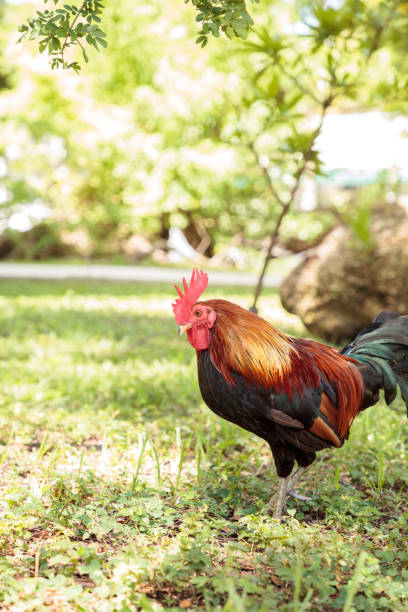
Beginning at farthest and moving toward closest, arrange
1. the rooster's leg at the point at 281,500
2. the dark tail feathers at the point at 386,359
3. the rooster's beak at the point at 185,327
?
the dark tail feathers at the point at 386,359 → the rooster's leg at the point at 281,500 → the rooster's beak at the point at 185,327

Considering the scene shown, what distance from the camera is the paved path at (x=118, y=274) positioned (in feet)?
45.9

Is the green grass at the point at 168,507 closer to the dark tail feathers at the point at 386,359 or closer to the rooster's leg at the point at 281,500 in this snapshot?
the rooster's leg at the point at 281,500

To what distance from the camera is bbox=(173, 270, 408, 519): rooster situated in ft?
8.07

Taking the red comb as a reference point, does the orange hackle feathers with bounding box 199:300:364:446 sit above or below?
below

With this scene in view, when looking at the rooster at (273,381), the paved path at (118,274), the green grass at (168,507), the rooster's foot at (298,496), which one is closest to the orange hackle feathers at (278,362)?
the rooster at (273,381)

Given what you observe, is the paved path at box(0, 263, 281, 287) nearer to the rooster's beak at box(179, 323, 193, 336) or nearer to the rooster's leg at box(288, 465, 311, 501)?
the rooster's leg at box(288, 465, 311, 501)

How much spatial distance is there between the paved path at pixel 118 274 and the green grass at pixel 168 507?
870 cm

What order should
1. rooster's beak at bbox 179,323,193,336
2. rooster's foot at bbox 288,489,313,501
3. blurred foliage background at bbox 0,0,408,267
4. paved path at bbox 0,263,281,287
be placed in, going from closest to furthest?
rooster's beak at bbox 179,323,193,336 < rooster's foot at bbox 288,489,313,501 < paved path at bbox 0,263,281,287 < blurred foliage background at bbox 0,0,408,267

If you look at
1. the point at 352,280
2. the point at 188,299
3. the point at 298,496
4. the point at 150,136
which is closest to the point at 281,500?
the point at 298,496

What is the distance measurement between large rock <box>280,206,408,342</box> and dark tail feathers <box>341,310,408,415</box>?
3.44 meters

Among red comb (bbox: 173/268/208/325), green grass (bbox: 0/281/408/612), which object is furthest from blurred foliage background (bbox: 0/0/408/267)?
red comb (bbox: 173/268/208/325)

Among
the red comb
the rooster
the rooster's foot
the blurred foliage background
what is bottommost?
the rooster's foot

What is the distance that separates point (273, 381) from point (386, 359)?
724 mm

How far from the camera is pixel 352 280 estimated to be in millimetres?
6461
